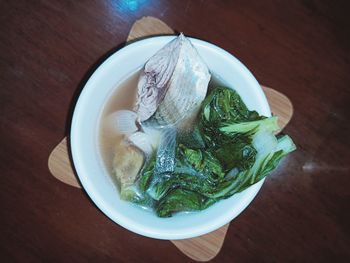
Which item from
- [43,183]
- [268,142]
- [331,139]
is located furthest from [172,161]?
[331,139]

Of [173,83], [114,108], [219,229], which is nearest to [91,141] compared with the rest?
[114,108]

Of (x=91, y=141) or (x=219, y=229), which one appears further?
(x=219, y=229)

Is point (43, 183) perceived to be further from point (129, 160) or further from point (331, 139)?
point (331, 139)

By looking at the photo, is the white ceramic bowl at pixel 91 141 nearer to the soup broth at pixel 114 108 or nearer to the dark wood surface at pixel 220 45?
the soup broth at pixel 114 108

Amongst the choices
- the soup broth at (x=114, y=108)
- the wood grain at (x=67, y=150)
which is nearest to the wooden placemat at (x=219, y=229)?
the wood grain at (x=67, y=150)

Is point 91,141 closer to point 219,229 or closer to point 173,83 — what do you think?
point 173,83
